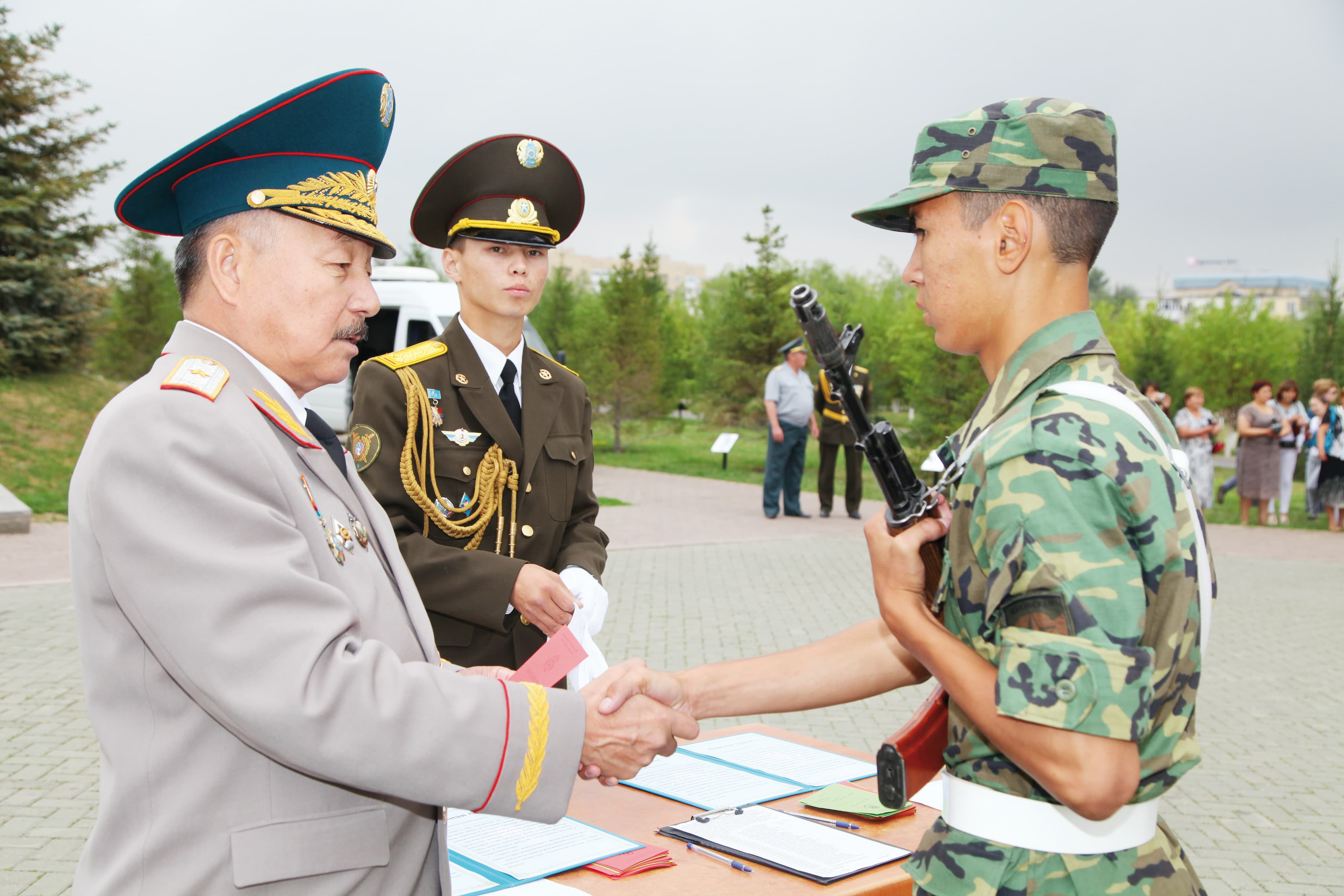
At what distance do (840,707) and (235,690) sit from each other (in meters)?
5.63

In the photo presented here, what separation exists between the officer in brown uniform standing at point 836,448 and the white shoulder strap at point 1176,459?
11.3 meters

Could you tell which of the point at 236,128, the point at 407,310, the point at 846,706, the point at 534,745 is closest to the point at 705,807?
the point at 534,745

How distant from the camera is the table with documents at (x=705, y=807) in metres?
2.07

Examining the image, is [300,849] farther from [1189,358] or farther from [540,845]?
[1189,358]

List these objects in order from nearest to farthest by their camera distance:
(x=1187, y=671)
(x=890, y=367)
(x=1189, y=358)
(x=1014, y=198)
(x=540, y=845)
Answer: (x=1187, y=671) < (x=1014, y=198) < (x=540, y=845) < (x=1189, y=358) < (x=890, y=367)

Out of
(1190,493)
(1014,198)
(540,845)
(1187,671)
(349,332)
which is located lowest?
(540,845)

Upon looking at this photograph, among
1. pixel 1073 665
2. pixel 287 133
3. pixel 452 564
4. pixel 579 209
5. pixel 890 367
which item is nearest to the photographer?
pixel 1073 665

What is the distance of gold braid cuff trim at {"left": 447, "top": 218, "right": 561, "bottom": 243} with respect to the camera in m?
3.20

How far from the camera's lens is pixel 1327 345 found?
2933 centimetres

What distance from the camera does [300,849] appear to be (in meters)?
1.55

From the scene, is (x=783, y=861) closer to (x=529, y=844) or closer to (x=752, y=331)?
(x=529, y=844)

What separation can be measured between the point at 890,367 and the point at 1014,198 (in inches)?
1899

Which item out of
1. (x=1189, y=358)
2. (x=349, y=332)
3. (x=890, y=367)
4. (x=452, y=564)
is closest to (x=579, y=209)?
(x=452, y=564)

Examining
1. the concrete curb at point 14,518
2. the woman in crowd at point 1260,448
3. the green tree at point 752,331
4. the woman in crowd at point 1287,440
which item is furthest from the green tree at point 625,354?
the concrete curb at point 14,518
